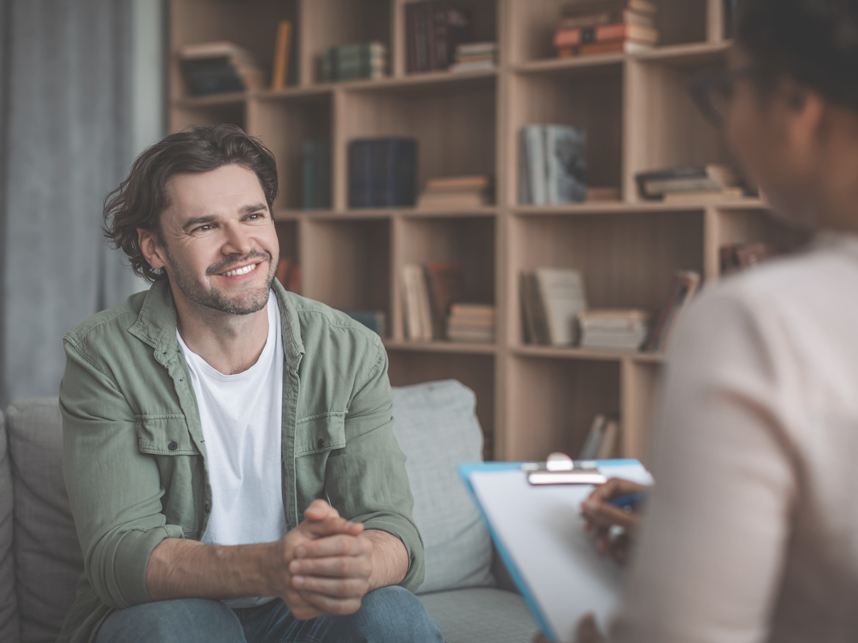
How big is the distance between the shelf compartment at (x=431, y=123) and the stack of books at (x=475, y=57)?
0.57 ft

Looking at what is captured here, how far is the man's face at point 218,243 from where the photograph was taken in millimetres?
1428

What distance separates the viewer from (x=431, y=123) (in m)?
3.20

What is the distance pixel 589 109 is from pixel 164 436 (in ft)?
6.78

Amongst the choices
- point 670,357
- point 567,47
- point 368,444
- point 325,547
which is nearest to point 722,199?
point 567,47

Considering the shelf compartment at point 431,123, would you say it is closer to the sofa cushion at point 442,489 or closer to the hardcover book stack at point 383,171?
the hardcover book stack at point 383,171

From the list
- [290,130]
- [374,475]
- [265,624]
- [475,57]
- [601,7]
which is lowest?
[265,624]

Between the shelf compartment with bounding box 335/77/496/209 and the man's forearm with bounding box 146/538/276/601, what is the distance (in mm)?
2020

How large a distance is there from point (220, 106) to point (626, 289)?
178 centimetres

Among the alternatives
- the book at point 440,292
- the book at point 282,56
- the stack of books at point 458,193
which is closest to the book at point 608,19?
the stack of books at point 458,193

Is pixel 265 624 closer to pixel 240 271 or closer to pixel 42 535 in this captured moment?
pixel 42 535

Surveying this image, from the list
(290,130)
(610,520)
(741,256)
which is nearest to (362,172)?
(290,130)

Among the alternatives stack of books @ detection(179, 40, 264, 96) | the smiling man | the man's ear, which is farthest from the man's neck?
stack of books @ detection(179, 40, 264, 96)

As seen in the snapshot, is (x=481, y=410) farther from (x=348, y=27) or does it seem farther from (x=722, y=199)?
(x=348, y=27)

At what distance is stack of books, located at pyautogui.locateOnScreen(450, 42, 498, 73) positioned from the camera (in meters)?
2.73
